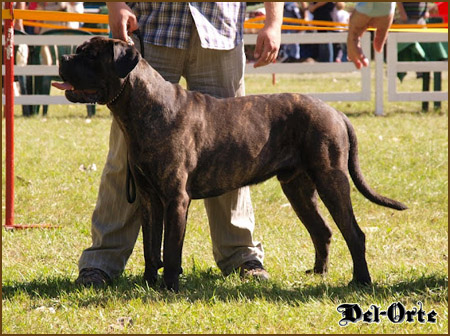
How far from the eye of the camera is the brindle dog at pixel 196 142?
166 inches

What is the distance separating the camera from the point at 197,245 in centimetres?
571

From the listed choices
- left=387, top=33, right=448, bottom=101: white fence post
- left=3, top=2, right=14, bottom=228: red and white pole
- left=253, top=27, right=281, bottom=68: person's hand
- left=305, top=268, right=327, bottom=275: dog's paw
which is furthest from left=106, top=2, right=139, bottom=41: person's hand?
left=387, top=33, right=448, bottom=101: white fence post

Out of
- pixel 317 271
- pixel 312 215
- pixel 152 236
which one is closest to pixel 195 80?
pixel 152 236

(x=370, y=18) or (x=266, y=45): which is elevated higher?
(x=370, y=18)

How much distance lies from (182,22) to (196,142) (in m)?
0.76

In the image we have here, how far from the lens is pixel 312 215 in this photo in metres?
4.99

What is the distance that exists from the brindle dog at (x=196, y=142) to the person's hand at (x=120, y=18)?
0.16 m

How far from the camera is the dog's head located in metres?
4.15

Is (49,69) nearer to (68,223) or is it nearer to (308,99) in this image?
(68,223)

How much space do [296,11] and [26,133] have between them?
13.3 meters

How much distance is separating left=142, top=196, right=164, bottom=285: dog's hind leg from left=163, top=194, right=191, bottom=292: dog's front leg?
24 centimetres

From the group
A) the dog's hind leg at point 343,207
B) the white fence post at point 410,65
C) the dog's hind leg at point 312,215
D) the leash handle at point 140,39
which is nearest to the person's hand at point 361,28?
the dog's hind leg at point 343,207

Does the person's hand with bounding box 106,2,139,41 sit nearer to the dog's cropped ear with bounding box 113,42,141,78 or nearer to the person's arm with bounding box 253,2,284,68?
the dog's cropped ear with bounding box 113,42,141,78

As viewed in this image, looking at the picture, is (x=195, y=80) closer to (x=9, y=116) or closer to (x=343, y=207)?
(x=343, y=207)
